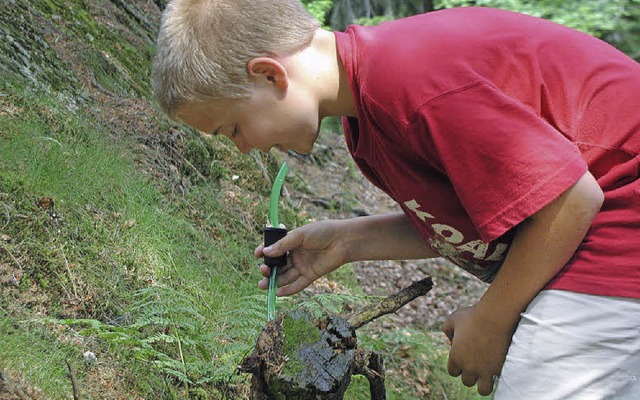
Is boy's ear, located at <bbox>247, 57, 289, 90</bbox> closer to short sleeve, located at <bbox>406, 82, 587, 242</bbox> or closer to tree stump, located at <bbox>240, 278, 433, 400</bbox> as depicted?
short sleeve, located at <bbox>406, 82, 587, 242</bbox>

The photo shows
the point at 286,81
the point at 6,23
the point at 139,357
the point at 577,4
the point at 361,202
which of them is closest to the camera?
the point at 286,81

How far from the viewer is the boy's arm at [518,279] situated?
1.58 metres

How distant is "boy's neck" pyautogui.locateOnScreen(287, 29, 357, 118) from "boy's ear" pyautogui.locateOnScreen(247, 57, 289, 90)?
0.10 ft

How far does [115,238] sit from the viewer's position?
3.26 metres

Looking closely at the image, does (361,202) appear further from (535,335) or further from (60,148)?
(535,335)

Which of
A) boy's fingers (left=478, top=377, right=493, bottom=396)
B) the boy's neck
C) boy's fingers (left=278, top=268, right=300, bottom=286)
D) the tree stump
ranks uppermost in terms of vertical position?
the boy's neck

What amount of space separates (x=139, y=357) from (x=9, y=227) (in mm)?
879

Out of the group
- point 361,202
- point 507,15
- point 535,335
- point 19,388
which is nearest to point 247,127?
point 507,15

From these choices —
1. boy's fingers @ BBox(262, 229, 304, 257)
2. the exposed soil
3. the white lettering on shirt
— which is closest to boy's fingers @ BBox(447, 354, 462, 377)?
the white lettering on shirt

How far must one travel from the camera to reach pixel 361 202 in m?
7.39

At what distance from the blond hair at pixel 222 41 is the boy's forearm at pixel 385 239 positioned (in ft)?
2.44

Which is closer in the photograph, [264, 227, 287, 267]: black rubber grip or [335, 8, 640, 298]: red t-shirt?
[335, 8, 640, 298]: red t-shirt

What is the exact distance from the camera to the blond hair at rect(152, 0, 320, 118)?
1.79 m

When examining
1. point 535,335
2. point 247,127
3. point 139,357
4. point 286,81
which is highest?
point 286,81
